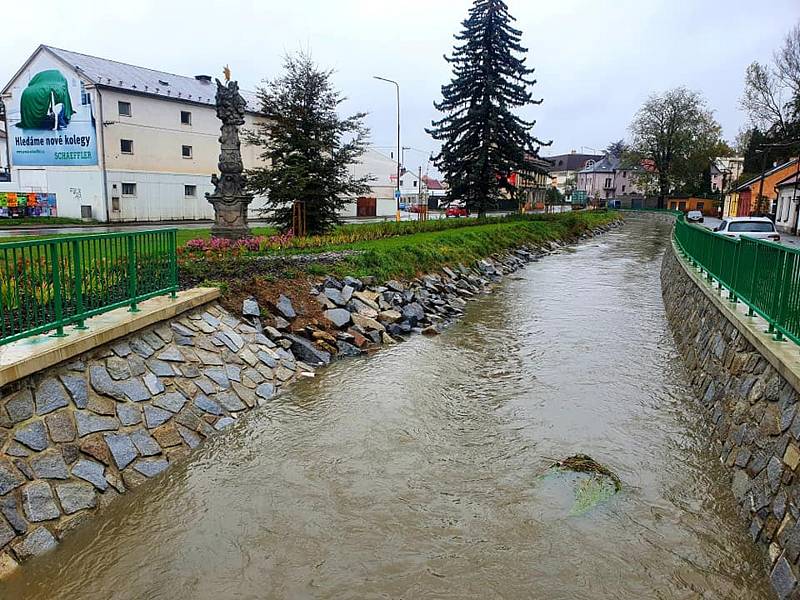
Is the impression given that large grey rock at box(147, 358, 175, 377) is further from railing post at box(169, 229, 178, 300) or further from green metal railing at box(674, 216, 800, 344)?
green metal railing at box(674, 216, 800, 344)

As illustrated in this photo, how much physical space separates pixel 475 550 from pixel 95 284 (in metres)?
5.36

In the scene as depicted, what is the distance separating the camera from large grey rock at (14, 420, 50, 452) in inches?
229

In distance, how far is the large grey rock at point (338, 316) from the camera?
12852 mm

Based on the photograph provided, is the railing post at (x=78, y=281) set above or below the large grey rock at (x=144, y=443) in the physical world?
above

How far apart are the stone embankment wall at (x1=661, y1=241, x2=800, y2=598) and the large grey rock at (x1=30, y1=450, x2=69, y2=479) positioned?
6343 millimetres

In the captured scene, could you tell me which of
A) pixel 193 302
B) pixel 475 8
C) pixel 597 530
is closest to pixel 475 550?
pixel 597 530

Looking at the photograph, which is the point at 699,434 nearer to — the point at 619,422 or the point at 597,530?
the point at 619,422

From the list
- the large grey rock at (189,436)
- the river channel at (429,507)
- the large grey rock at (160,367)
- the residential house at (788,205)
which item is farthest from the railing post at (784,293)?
the residential house at (788,205)

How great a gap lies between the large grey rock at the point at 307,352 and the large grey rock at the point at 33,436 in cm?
546

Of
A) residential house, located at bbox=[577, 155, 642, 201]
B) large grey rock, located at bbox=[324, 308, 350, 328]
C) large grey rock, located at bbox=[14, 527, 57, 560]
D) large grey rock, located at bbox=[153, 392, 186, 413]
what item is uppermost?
residential house, located at bbox=[577, 155, 642, 201]

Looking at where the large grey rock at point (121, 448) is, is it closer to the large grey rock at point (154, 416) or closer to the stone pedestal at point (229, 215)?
the large grey rock at point (154, 416)

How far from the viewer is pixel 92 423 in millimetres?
6633

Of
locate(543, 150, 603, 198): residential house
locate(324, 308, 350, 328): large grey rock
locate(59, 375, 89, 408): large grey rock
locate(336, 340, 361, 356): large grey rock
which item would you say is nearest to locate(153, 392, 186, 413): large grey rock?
locate(59, 375, 89, 408): large grey rock

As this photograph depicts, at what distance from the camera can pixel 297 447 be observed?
8.02m
